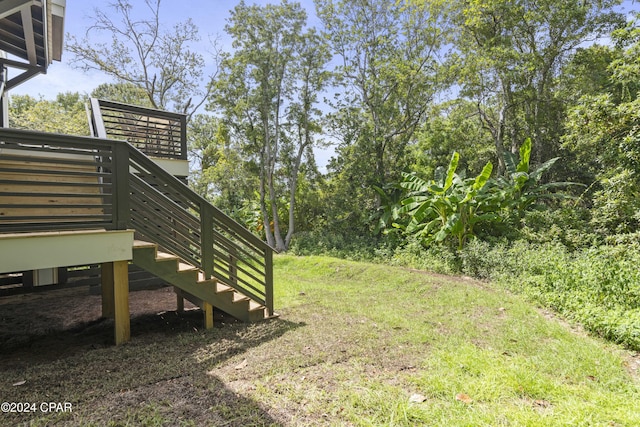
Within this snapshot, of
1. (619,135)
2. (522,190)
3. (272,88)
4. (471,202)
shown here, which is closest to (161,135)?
(272,88)

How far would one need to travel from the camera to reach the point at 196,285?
4012 mm

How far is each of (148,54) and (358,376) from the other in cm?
1808

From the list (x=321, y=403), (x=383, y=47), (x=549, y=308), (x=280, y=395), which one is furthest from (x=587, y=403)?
(x=383, y=47)

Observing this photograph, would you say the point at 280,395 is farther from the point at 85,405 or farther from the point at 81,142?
the point at 81,142

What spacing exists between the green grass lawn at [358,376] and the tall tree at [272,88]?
33.3ft

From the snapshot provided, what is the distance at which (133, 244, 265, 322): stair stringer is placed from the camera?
3.73 metres

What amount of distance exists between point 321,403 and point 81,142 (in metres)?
3.24

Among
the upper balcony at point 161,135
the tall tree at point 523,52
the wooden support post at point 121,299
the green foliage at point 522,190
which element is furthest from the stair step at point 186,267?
the tall tree at point 523,52

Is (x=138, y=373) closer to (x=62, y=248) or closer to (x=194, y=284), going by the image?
(x=194, y=284)

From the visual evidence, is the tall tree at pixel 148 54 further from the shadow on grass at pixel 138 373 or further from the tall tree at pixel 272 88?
the shadow on grass at pixel 138 373

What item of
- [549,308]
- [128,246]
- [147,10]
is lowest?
[549,308]

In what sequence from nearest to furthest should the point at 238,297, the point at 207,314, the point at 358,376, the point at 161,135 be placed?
the point at 358,376
the point at 207,314
the point at 238,297
the point at 161,135

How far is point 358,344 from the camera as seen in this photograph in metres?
3.74

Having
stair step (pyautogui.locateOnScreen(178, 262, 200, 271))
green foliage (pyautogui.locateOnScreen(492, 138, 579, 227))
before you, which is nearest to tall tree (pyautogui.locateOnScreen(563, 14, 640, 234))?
green foliage (pyautogui.locateOnScreen(492, 138, 579, 227))
